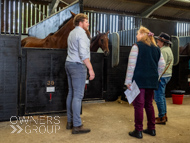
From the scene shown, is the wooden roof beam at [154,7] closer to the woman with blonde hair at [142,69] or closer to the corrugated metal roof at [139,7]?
the corrugated metal roof at [139,7]

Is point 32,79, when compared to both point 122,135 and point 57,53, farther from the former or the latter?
point 122,135

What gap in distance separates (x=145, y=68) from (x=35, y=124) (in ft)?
5.16

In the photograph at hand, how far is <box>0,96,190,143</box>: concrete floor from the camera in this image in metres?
2.17

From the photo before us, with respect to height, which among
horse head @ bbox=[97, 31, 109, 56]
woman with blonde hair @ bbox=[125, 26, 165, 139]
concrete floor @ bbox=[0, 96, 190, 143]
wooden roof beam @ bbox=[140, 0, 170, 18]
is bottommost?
concrete floor @ bbox=[0, 96, 190, 143]

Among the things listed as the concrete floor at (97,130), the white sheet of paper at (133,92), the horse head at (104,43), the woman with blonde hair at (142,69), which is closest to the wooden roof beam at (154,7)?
the horse head at (104,43)

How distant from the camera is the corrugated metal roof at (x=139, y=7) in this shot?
8.74 m

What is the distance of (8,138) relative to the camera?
2168mm

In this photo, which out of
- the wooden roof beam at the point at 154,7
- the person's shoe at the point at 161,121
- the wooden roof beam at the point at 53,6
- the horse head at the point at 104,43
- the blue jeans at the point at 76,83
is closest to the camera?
the blue jeans at the point at 76,83

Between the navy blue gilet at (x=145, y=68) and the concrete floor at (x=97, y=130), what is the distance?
23.6 inches

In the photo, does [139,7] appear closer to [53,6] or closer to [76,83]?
[53,6]

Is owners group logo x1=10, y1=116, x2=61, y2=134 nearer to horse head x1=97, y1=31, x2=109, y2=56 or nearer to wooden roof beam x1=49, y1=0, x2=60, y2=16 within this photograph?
horse head x1=97, y1=31, x2=109, y2=56

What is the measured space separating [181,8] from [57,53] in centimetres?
856

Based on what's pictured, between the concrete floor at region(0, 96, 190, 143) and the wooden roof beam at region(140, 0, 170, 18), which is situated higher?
the wooden roof beam at region(140, 0, 170, 18)

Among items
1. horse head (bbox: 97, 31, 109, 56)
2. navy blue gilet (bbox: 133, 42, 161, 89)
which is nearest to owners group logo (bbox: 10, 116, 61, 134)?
navy blue gilet (bbox: 133, 42, 161, 89)
